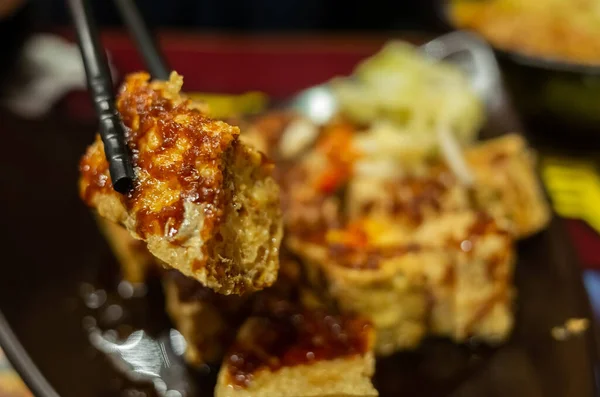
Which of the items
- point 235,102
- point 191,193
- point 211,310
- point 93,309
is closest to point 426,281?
point 211,310

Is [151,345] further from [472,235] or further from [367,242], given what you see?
[472,235]

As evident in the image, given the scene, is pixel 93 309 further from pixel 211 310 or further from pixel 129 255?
pixel 211 310

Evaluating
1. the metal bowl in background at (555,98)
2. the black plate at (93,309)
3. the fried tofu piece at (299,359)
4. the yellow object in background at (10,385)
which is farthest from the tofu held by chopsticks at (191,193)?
the metal bowl in background at (555,98)

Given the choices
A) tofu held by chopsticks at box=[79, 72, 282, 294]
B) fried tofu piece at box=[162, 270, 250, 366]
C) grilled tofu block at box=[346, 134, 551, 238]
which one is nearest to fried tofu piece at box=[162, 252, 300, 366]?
fried tofu piece at box=[162, 270, 250, 366]

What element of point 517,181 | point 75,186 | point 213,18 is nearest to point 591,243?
point 517,181

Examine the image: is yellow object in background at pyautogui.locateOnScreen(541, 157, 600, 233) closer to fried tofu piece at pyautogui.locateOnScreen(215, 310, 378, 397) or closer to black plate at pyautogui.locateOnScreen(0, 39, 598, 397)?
black plate at pyautogui.locateOnScreen(0, 39, 598, 397)

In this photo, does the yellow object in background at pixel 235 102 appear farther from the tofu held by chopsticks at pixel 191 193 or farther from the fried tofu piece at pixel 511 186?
the tofu held by chopsticks at pixel 191 193
